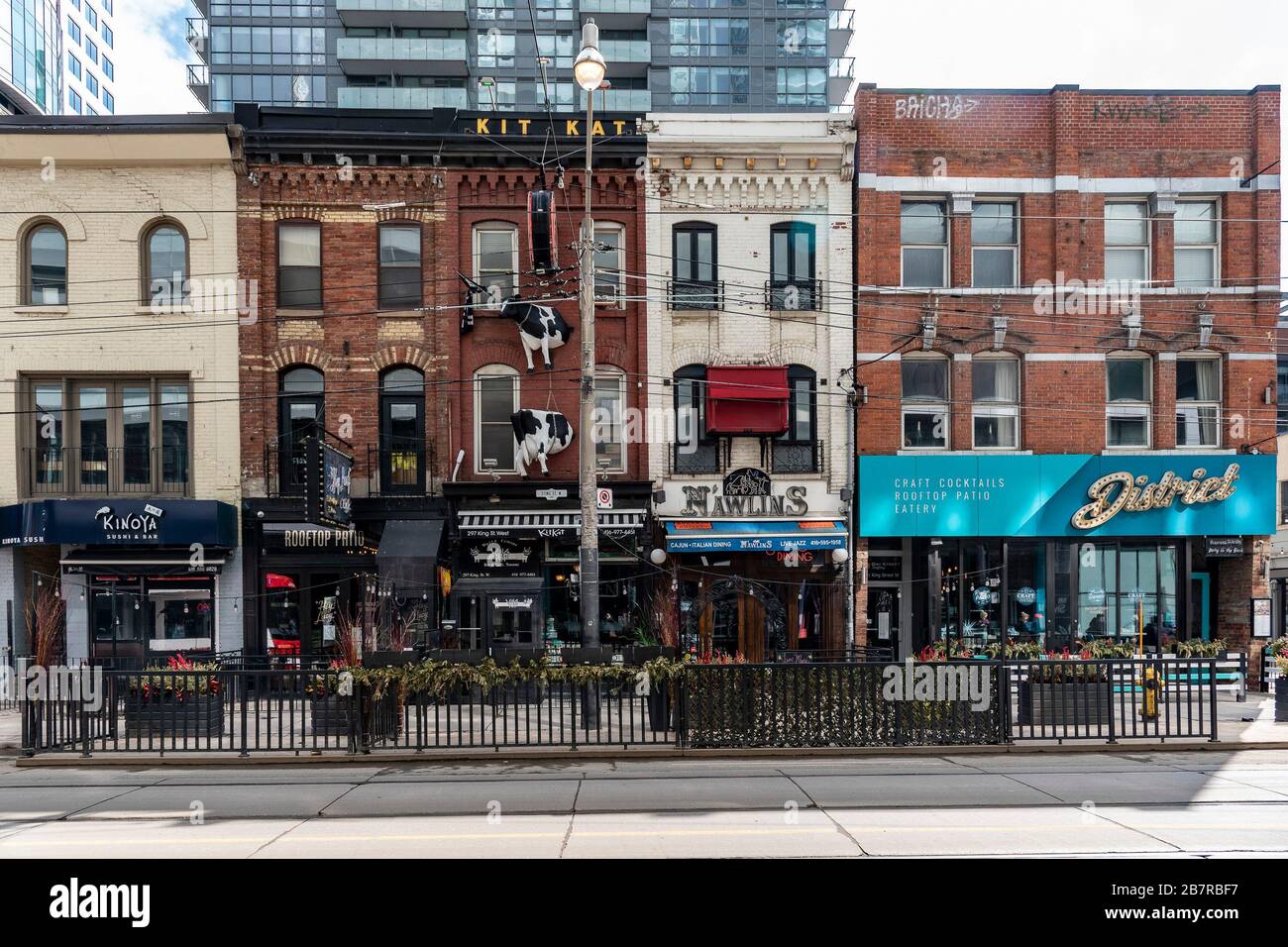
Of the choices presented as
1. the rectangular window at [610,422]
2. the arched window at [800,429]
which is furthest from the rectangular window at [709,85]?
the rectangular window at [610,422]

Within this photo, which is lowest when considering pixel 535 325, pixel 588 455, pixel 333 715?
pixel 333 715

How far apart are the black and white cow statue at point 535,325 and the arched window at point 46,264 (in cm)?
925

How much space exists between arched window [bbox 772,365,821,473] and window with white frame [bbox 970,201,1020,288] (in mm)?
4781

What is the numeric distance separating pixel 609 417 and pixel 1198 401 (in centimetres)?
1395

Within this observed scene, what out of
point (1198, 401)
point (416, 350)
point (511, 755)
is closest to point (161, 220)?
point (416, 350)

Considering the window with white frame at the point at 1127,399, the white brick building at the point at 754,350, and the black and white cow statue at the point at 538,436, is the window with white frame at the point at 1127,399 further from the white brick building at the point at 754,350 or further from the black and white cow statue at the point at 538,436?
the black and white cow statue at the point at 538,436

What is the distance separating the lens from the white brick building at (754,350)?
2228cm

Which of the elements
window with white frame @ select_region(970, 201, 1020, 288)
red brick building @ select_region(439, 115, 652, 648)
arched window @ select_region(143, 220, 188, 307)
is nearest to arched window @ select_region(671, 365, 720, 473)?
red brick building @ select_region(439, 115, 652, 648)

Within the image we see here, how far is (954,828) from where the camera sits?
8.77m

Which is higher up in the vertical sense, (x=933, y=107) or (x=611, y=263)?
(x=933, y=107)

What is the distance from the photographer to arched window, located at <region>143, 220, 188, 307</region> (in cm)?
2214

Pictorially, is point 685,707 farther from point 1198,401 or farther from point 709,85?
point 709,85

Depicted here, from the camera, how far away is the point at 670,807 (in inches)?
391

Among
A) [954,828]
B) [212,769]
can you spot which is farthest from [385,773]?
[954,828]
